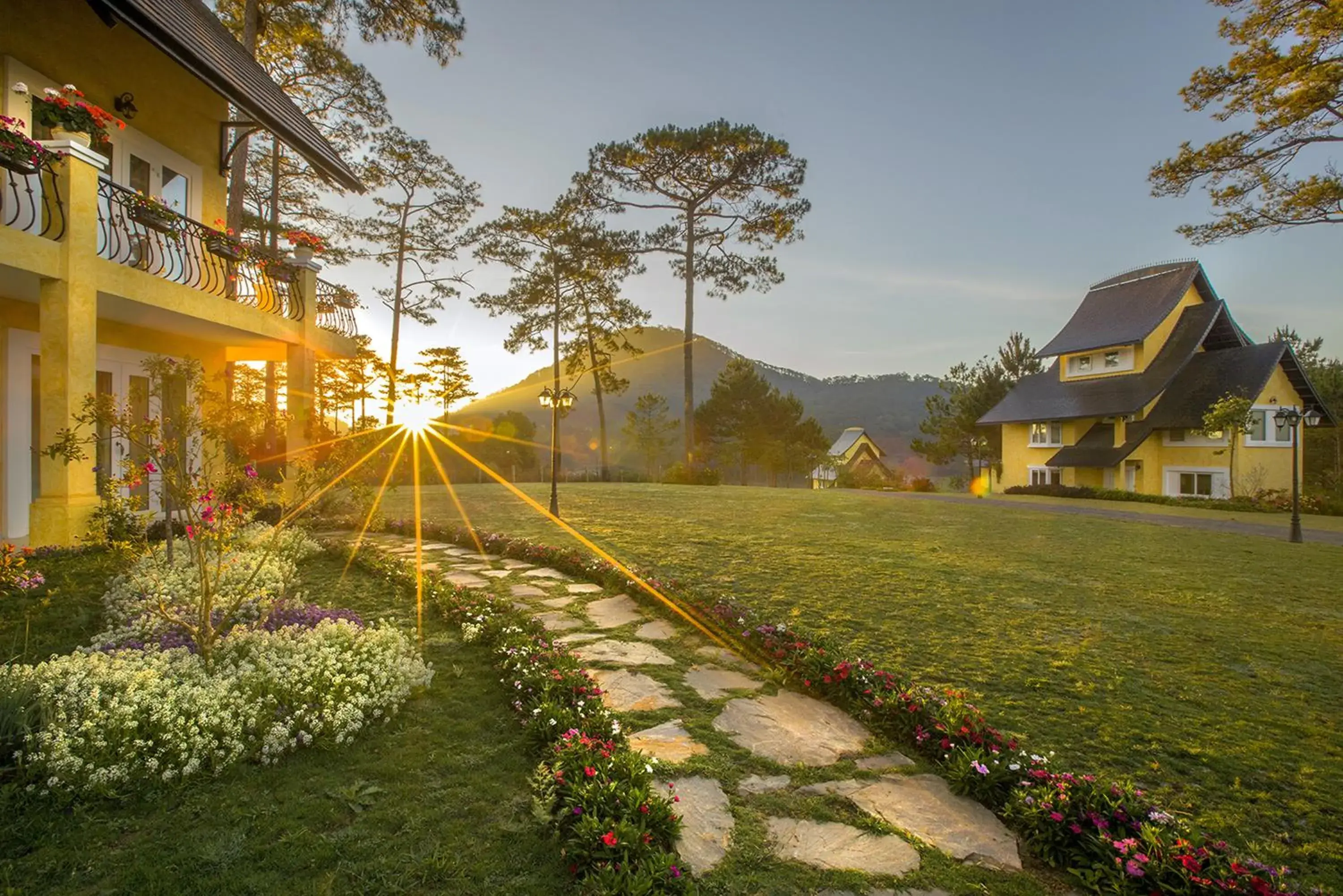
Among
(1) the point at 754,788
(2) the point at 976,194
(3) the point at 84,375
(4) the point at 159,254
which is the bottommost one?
(1) the point at 754,788

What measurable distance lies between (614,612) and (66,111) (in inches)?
311

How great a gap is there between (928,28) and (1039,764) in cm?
1185

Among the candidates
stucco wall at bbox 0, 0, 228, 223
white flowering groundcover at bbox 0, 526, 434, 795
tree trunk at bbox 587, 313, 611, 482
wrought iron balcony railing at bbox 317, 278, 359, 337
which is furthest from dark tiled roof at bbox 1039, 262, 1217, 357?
stucco wall at bbox 0, 0, 228, 223

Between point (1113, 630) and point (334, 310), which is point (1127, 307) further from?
point (334, 310)

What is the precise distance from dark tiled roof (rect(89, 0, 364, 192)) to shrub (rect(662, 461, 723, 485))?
1466 cm

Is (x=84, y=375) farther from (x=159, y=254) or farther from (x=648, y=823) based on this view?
(x=648, y=823)

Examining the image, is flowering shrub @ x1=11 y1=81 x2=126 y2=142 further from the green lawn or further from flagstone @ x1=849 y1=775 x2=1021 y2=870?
flagstone @ x1=849 y1=775 x2=1021 y2=870

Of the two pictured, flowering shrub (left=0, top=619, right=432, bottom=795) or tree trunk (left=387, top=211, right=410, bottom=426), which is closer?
flowering shrub (left=0, top=619, right=432, bottom=795)

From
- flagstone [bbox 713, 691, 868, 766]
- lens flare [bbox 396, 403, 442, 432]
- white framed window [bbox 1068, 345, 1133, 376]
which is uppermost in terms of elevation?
white framed window [bbox 1068, 345, 1133, 376]

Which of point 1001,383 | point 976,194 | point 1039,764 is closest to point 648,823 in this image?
point 1039,764

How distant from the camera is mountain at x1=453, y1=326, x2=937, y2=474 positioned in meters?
79.6

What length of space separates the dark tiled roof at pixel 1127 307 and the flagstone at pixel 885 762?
93.4 ft

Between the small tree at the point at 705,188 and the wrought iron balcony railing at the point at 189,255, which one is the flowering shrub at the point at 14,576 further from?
the small tree at the point at 705,188

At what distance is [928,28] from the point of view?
1013cm
